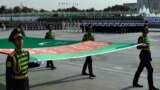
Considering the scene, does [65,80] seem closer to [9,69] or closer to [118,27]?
[9,69]

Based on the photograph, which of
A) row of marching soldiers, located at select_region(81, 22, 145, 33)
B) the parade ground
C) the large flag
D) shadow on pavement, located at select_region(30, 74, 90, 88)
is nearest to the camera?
the large flag

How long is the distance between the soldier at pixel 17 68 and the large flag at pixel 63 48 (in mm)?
2432

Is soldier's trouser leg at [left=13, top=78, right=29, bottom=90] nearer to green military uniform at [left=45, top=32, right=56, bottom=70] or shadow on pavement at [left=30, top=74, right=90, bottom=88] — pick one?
shadow on pavement at [left=30, top=74, right=90, bottom=88]

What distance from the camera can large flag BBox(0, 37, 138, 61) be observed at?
31.8 ft

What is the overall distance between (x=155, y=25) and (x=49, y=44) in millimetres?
36988

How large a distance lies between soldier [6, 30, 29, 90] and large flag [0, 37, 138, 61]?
243cm

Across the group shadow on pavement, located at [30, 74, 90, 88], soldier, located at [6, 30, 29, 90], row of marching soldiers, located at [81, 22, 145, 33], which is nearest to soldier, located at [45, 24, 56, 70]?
shadow on pavement, located at [30, 74, 90, 88]

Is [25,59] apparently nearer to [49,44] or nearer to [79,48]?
[79,48]

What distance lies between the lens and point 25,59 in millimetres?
6230

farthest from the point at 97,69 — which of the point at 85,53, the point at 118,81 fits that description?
the point at 85,53

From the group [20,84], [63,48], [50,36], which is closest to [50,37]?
[50,36]

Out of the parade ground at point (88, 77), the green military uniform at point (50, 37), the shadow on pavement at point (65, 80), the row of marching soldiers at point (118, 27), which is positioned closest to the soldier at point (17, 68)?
the parade ground at point (88, 77)

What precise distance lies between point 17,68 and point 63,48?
480cm

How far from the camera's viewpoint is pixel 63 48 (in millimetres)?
10938
